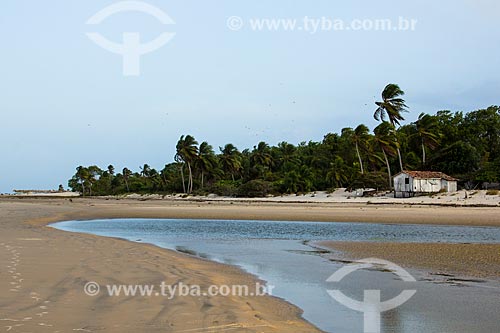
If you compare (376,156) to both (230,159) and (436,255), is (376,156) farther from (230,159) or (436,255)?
(436,255)

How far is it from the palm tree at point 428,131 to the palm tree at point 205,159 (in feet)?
133

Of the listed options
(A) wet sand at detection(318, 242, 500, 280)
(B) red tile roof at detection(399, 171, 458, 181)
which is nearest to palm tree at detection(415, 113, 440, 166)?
(B) red tile roof at detection(399, 171, 458, 181)

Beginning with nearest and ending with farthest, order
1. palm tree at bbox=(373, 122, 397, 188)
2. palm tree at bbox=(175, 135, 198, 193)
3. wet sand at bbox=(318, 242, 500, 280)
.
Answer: wet sand at bbox=(318, 242, 500, 280)
palm tree at bbox=(373, 122, 397, 188)
palm tree at bbox=(175, 135, 198, 193)

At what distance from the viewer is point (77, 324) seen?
590 cm

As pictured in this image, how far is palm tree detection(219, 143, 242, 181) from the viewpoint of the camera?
9511 centimetres

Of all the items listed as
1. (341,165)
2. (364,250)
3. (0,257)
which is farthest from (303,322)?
(341,165)

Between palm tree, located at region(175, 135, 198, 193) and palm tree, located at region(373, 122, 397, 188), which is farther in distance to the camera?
palm tree, located at region(175, 135, 198, 193)

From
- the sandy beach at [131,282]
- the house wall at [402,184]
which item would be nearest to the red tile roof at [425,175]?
the house wall at [402,184]

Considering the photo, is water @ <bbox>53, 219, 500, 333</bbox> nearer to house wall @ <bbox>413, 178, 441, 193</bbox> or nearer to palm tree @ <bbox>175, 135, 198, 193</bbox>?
house wall @ <bbox>413, 178, 441, 193</bbox>

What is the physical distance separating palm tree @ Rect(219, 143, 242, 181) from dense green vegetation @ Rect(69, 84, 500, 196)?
19 cm

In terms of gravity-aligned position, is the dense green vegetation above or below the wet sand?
above

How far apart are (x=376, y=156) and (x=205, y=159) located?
33.5m

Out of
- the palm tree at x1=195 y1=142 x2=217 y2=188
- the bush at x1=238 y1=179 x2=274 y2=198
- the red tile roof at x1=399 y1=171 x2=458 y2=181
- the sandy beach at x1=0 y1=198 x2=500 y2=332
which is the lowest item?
the sandy beach at x1=0 y1=198 x2=500 y2=332

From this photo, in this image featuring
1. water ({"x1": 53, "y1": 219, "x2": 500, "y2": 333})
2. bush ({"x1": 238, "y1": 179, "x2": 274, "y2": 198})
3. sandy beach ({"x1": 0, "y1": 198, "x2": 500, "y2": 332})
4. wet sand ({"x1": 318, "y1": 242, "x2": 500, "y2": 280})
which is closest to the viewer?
sandy beach ({"x1": 0, "y1": 198, "x2": 500, "y2": 332})
